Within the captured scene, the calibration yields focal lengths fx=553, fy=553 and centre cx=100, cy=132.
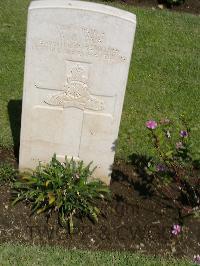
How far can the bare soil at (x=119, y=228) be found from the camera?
4.66m

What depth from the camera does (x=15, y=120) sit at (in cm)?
615

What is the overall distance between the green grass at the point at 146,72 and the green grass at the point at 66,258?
1.39 m

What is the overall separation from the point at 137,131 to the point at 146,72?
152 centimetres

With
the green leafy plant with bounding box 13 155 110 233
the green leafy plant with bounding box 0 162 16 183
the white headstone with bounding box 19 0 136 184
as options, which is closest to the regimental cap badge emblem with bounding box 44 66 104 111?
the white headstone with bounding box 19 0 136 184

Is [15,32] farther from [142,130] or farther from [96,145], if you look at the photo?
[96,145]

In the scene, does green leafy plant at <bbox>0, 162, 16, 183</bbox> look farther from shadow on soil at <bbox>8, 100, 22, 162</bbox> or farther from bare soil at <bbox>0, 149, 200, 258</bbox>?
shadow on soil at <bbox>8, 100, 22, 162</bbox>

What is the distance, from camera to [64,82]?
455 cm

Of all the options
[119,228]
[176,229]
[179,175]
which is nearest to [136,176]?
[179,175]

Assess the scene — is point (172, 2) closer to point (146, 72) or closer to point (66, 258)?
point (146, 72)

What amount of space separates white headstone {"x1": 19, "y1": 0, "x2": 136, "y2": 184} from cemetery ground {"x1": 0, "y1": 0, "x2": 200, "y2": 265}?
0.42 m

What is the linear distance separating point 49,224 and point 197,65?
4043mm

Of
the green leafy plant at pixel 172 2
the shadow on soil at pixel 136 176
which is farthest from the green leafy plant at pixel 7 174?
the green leafy plant at pixel 172 2

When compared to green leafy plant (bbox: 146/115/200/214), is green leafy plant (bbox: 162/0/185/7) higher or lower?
higher

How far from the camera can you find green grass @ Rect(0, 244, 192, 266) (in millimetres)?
4418
